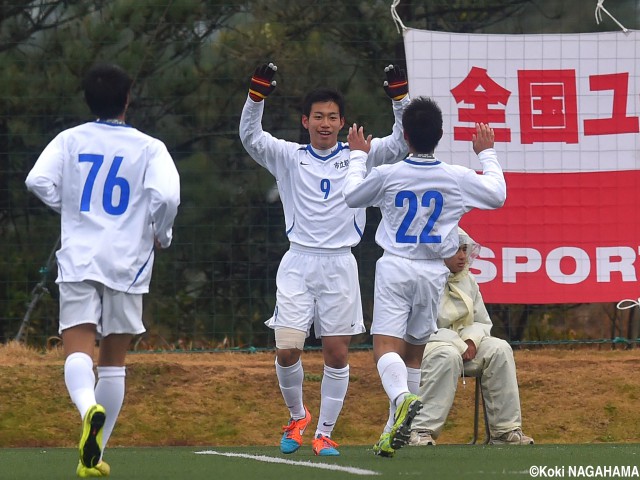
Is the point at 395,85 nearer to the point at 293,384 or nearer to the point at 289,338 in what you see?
the point at 289,338

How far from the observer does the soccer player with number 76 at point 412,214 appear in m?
6.96

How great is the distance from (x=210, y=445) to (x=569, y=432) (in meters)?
2.55

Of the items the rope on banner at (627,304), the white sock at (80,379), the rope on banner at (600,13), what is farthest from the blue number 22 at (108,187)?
the rope on banner at (600,13)

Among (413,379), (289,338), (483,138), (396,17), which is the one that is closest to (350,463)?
(413,379)

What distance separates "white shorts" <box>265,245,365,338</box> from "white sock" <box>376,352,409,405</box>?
2.68 feet

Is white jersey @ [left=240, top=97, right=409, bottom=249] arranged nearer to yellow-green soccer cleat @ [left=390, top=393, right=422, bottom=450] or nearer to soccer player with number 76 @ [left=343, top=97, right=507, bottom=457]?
soccer player with number 76 @ [left=343, top=97, right=507, bottom=457]

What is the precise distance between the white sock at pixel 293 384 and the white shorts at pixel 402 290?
90cm

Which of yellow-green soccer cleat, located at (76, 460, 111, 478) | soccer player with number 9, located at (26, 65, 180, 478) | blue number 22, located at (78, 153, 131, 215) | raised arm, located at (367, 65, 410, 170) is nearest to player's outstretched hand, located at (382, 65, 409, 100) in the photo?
raised arm, located at (367, 65, 410, 170)

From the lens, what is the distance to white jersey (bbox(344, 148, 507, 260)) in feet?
22.9

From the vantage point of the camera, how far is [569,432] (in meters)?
9.76

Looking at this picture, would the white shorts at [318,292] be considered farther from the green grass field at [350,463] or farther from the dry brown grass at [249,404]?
the dry brown grass at [249,404]

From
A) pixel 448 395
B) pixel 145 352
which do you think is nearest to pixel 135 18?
pixel 145 352

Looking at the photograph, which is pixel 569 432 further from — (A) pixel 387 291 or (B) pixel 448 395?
(A) pixel 387 291

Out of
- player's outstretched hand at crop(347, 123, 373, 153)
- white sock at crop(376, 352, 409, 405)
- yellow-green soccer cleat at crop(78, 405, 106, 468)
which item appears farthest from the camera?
player's outstretched hand at crop(347, 123, 373, 153)
